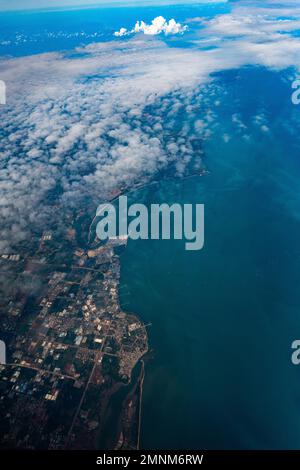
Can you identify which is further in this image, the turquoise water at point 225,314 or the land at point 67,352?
the turquoise water at point 225,314

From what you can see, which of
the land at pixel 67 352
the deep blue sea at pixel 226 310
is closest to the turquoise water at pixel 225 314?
the deep blue sea at pixel 226 310

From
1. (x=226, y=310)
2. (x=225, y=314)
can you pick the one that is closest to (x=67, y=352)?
(x=225, y=314)

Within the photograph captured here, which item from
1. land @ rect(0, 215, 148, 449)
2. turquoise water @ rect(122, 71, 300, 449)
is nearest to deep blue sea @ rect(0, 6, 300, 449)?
turquoise water @ rect(122, 71, 300, 449)

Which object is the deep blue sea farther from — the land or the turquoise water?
the land

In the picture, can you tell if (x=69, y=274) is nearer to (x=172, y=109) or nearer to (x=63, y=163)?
(x=63, y=163)

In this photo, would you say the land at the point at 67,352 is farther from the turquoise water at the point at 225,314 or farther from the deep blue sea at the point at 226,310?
the turquoise water at the point at 225,314
